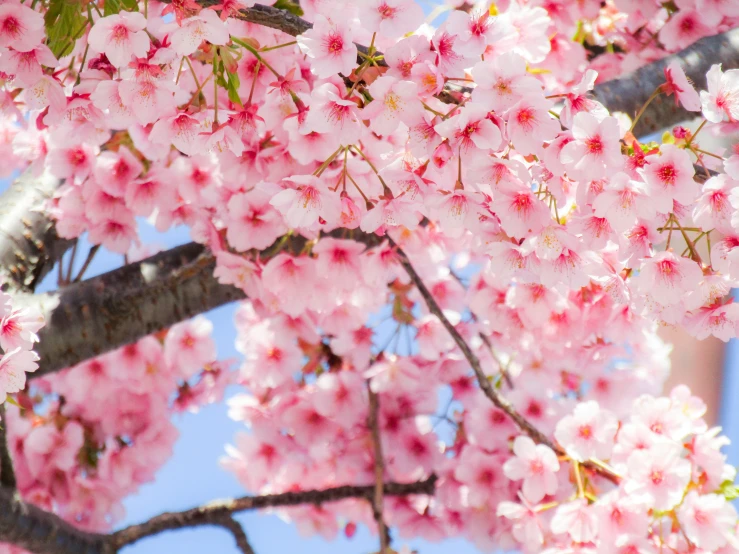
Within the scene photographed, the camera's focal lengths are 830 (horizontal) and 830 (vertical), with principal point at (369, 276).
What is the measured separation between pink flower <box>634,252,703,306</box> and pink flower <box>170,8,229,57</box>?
65cm

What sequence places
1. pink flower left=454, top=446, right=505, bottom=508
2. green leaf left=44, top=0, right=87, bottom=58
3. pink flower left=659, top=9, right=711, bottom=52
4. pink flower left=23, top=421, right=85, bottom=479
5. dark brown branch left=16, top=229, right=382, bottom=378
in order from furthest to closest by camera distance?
1. pink flower left=23, top=421, right=85, bottom=479
2. pink flower left=454, top=446, right=505, bottom=508
3. pink flower left=659, top=9, right=711, bottom=52
4. dark brown branch left=16, top=229, right=382, bottom=378
5. green leaf left=44, top=0, right=87, bottom=58

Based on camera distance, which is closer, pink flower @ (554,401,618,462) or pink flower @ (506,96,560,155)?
pink flower @ (506,96,560,155)

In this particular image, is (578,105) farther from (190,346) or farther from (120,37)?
(190,346)

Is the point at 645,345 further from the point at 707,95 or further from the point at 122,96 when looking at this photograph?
the point at 122,96

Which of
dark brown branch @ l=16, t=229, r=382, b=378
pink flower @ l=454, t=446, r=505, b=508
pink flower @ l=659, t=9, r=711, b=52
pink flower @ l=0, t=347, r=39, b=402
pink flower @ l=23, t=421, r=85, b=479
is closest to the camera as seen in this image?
pink flower @ l=0, t=347, r=39, b=402

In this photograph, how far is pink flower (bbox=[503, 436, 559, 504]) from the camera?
1.79 m

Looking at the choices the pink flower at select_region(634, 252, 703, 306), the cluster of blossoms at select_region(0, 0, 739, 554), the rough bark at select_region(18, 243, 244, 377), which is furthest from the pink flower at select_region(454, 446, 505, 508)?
the pink flower at select_region(634, 252, 703, 306)

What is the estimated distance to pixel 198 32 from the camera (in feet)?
3.51

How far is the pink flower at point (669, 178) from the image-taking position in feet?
3.41

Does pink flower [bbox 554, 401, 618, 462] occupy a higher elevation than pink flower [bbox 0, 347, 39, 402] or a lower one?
lower

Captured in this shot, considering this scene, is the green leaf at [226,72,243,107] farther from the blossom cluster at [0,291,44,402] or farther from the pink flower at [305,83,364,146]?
the blossom cluster at [0,291,44,402]

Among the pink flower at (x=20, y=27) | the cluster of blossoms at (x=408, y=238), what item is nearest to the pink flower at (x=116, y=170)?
the cluster of blossoms at (x=408, y=238)

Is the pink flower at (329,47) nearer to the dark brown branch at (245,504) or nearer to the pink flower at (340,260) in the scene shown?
the pink flower at (340,260)

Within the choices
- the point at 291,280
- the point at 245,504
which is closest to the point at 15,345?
the point at 291,280
